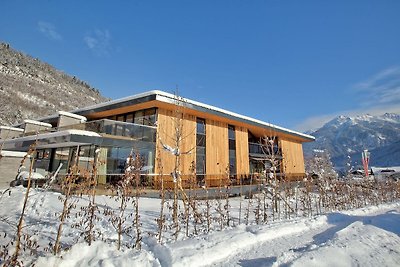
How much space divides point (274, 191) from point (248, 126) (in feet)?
52.5

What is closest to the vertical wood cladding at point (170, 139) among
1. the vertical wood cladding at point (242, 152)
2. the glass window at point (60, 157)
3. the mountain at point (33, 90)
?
the vertical wood cladding at point (242, 152)

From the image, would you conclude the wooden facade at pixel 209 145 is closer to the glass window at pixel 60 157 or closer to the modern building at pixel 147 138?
the modern building at pixel 147 138

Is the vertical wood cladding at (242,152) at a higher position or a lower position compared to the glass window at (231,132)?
lower

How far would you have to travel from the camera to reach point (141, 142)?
17.4 m

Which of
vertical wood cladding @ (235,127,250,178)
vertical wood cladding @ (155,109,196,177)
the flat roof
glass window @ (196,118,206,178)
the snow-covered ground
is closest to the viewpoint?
the snow-covered ground

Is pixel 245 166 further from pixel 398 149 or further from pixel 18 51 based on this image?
pixel 398 149

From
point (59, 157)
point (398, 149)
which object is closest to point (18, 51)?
point (59, 157)

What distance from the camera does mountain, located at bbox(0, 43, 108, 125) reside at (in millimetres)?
59931

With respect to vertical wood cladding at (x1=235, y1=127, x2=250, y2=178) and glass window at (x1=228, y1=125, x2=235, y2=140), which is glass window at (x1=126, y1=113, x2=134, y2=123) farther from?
vertical wood cladding at (x1=235, y1=127, x2=250, y2=178)

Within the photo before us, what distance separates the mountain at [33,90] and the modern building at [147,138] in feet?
137

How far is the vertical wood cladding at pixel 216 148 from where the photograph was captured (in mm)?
21664

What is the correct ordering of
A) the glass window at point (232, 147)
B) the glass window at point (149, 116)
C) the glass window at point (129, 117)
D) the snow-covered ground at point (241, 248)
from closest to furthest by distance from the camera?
the snow-covered ground at point (241, 248) < the glass window at point (149, 116) < the glass window at point (129, 117) < the glass window at point (232, 147)

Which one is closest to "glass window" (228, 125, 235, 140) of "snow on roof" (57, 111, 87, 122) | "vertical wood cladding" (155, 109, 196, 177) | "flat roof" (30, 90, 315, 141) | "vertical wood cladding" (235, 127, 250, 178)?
"vertical wood cladding" (235, 127, 250, 178)

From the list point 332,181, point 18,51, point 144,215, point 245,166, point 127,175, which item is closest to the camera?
point 127,175
